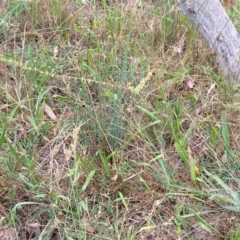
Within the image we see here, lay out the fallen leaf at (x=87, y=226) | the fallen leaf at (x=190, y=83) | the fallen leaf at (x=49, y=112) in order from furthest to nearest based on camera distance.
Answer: the fallen leaf at (x=190, y=83) → the fallen leaf at (x=49, y=112) → the fallen leaf at (x=87, y=226)

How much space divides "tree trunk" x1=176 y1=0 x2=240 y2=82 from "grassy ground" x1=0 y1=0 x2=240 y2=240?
71 mm

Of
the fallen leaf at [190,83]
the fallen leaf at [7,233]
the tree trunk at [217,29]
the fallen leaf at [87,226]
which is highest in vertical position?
the tree trunk at [217,29]

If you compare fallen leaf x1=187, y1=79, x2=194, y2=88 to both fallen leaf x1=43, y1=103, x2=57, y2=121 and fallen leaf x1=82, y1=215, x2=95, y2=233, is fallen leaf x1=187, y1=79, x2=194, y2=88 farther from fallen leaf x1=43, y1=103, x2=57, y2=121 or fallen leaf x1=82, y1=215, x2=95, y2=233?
fallen leaf x1=82, y1=215, x2=95, y2=233

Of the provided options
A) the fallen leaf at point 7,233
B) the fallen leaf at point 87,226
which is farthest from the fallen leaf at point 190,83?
the fallen leaf at point 7,233

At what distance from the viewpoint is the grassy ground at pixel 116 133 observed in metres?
1.90

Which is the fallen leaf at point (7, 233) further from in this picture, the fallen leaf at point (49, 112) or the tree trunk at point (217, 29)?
the tree trunk at point (217, 29)

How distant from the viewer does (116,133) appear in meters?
2.11

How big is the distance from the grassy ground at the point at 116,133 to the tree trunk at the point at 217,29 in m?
0.07

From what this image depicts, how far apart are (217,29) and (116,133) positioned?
86 cm

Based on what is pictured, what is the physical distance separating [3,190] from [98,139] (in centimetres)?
46

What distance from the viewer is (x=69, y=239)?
1.81 metres

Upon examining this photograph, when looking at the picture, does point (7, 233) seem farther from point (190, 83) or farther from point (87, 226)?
point (190, 83)

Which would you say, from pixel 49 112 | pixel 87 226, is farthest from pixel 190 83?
pixel 87 226

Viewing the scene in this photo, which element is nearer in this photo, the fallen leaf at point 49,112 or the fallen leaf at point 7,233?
the fallen leaf at point 7,233
